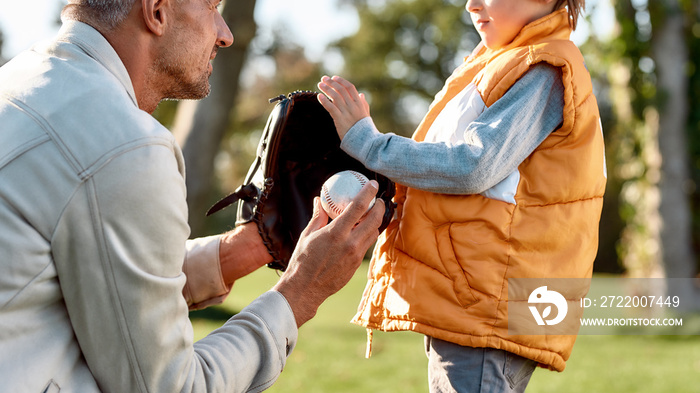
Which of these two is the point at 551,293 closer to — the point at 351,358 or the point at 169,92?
the point at 169,92

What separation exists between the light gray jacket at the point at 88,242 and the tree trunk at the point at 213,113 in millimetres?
4434

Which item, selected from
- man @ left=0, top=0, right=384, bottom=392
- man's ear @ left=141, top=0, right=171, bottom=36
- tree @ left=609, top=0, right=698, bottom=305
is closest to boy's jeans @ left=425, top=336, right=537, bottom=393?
man @ left=0, top=0, right=384, bottom=392

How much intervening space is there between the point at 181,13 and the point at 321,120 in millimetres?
822

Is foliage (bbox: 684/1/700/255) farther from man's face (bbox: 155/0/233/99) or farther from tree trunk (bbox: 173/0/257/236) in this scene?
man's face (bbox: 155/0/233/99)

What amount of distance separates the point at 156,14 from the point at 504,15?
1.08 m

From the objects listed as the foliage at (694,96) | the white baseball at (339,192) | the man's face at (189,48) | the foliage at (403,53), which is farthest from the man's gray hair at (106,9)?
the foliage at (403,53)

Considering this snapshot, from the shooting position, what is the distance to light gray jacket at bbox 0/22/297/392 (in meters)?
1.45

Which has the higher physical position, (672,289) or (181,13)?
(181,13)

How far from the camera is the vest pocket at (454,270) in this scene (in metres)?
2.05

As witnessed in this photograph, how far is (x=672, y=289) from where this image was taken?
8.95m

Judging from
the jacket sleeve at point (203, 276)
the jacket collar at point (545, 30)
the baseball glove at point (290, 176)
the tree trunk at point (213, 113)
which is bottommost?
the tree trunk at point (213, 113)

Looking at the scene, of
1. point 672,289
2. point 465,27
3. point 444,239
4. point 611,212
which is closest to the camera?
point 444,239

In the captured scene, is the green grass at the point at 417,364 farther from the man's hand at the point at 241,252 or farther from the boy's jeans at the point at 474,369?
the boy's jeans at the point at 474,369

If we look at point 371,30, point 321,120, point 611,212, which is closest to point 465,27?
point 371,30
